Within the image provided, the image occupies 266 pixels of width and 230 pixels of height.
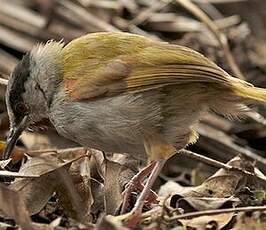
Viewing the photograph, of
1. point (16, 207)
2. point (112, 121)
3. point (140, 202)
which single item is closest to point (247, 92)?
point (112, 121)

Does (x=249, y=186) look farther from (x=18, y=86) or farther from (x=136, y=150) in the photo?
(x=18, y=86)

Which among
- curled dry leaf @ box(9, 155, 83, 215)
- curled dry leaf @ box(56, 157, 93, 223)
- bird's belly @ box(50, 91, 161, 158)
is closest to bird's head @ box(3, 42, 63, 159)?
bird's belly @ box(50, 91, 161, 158)

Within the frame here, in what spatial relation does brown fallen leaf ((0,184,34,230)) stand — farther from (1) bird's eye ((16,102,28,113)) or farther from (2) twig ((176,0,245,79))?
(2) twig ((176,0,245,79))

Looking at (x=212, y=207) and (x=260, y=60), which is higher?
(x=260, y=60)

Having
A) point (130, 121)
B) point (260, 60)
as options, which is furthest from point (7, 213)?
point (260, 60)

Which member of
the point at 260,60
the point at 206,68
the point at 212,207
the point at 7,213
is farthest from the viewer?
the point at 260,60

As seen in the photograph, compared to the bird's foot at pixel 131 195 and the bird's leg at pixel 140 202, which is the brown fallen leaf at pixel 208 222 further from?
the bird's foot at pixel 131 195
